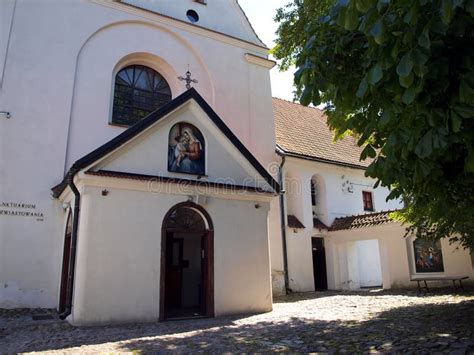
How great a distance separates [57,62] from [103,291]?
7.53 meters

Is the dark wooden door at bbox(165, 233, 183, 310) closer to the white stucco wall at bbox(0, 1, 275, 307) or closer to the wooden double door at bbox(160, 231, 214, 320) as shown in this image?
the wooden double door at bbox(160, 231, 214, 320)

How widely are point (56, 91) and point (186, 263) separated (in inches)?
261

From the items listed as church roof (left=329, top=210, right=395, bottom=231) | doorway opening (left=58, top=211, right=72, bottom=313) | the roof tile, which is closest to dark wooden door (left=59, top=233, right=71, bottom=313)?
doorway opening (left=58, top=211, right=72, bottom=313)

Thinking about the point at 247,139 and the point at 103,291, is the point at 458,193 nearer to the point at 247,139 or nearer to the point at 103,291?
the point at 103,291

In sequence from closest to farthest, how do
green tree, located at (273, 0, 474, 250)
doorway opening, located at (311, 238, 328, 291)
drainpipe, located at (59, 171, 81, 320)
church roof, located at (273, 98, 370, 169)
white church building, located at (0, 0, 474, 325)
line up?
green tree, located at (273, 0, 474, 250) → drainpipe, located at (59, 171, 81, 320) → white church building, located at (0, 0, 474, 325) → doorway opening, located at (311, 238, 328, 291) → church roof, located at (273, 98, 370, 169)

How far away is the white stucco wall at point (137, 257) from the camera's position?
29.0ft

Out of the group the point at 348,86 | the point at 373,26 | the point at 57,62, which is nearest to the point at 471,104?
the point at 373,26

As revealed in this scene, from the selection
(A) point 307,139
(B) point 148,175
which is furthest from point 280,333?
(A) point 307,139

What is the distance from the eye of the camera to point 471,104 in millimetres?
3666

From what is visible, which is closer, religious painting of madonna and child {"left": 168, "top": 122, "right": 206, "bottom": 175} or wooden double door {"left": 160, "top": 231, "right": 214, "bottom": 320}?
wooden double door {"left": 160, "top": 231, "right": 214, "bottom": 320}

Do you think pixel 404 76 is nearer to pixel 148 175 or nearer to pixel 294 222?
pixel 148 175

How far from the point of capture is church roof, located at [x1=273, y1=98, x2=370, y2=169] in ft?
61.8

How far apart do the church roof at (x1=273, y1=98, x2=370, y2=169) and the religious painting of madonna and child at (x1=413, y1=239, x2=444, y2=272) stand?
432 cm

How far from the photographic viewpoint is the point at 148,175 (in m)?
9.91
